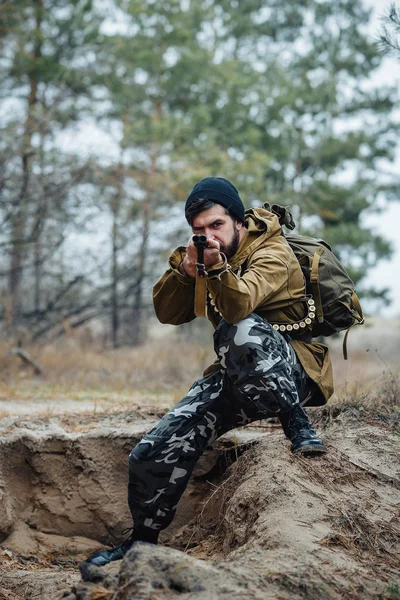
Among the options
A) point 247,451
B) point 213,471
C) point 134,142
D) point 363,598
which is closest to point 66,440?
point 213,471

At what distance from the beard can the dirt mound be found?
103 cm

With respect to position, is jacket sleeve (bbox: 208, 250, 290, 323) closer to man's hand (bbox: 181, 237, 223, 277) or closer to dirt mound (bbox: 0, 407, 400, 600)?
man's hand (bbox: 181, 237, 223, 277)

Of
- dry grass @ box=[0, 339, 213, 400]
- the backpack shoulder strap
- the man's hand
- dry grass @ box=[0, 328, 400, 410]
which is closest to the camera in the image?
the man's hand

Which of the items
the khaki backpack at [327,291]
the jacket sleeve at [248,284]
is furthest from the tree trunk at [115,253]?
the jacket sleeve at [248,284]

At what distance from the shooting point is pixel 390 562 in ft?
9.23

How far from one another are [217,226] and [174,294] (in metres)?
0.40

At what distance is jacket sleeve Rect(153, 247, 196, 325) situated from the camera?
3299 millimetres

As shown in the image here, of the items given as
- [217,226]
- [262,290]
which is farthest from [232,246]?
[262,290]

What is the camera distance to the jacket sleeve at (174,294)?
3.30m

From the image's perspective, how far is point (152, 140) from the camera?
43.4 ft

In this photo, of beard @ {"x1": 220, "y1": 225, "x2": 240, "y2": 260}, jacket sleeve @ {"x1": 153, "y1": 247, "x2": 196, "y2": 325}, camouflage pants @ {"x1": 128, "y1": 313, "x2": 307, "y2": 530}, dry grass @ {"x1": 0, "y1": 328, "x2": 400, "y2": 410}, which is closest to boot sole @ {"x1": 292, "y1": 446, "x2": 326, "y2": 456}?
camouflage pants @ {"x1": 128, "y1": 313, "x2": 307, "y2": 530}

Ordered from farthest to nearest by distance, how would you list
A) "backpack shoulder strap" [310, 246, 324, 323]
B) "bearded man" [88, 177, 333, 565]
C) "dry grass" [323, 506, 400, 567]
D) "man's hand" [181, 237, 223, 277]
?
"backpack shoulder strap" [310, 246, 324, 323], "bearded man" [88, 177, 333, 565], "man's hand" [181, 237, 223, 277], "dry grass" [323, 506, 400, 567]

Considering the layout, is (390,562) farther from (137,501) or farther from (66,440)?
(66,440)

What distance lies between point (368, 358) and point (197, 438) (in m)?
14.9
